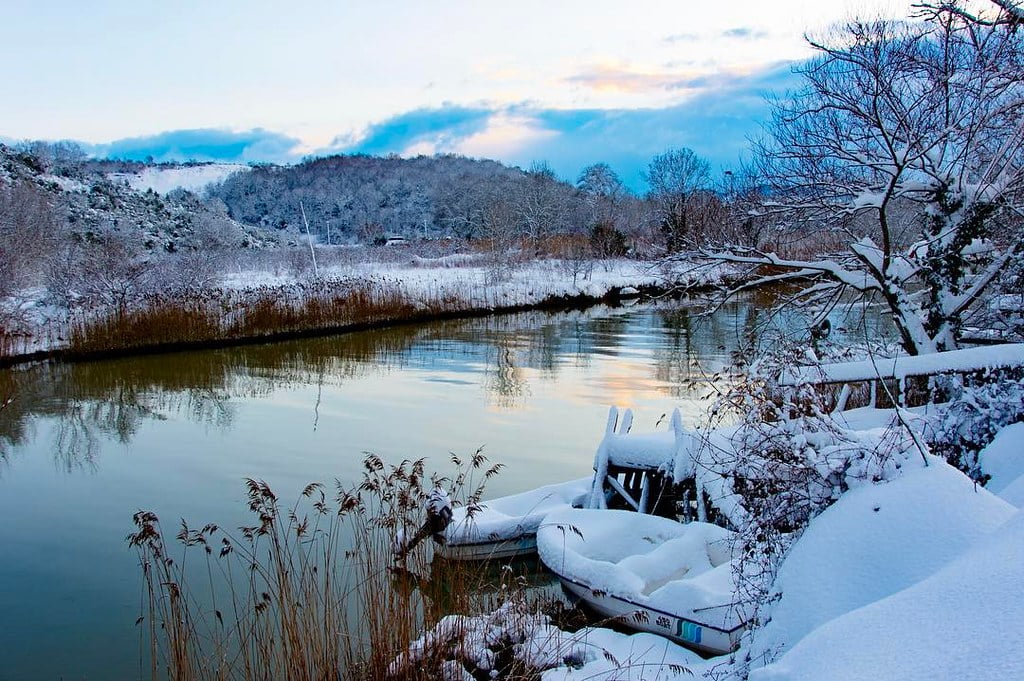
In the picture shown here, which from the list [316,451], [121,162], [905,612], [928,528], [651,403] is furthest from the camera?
[121,162]

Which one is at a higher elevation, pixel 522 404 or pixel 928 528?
pixel 928 528

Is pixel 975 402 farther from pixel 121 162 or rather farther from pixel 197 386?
pixel 121 162

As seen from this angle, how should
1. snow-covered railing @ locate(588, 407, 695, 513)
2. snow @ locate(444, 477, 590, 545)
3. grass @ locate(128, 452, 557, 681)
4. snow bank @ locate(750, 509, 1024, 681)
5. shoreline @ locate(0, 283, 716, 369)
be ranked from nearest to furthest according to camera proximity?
snow bank @ locate(750, 509, 1024, 681) < grass @ locate(128, 452, 557, 681) < snow @ locate(444, 477, 590, 545) < snow-covered railing @ locate(588, 407, 695, 513) < shoreline @ locate(0, 283, 716, 369)

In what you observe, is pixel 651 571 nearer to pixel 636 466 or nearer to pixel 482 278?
pixel 636 466

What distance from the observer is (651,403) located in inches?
525

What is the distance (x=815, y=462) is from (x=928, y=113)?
5715mm

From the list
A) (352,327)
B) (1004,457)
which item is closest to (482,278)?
(352,327)

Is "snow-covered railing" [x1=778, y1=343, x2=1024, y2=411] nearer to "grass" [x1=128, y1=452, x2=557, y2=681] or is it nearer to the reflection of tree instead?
"grass" [x1=128, y1=452, x2=557, y2=681]

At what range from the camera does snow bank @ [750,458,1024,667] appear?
278cm

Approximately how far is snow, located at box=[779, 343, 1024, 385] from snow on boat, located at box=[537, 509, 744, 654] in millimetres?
1408

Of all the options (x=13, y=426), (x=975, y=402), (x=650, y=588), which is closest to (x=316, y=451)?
(x=13, y=426)

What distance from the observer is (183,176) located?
11231cm

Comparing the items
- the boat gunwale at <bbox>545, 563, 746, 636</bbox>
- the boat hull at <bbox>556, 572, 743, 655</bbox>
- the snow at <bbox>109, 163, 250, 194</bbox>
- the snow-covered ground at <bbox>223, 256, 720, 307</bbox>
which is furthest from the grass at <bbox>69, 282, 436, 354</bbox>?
the snow at <bbox>109, 163, 250, 194</bbox>

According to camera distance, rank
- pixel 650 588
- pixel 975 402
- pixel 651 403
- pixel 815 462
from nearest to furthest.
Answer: pixel 815 462, pixel 975 402, pixel 650 588, pixel 651 403
